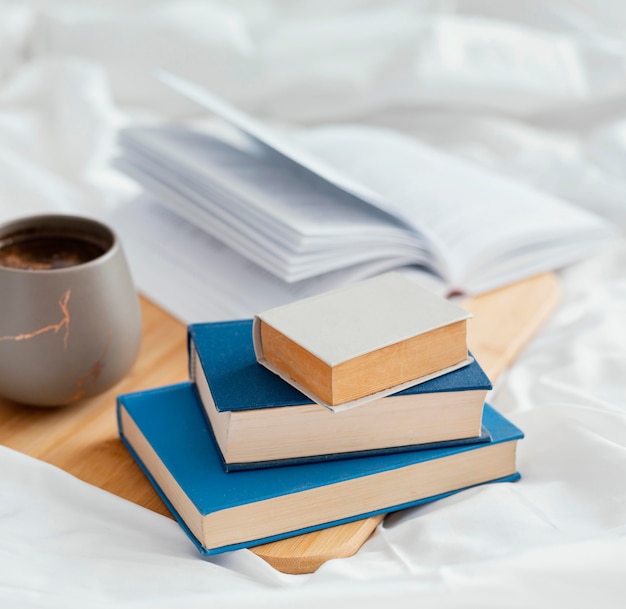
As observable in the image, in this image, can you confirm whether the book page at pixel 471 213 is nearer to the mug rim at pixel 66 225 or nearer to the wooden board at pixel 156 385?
the wooden board at pixel 156 385

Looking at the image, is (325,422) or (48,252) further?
(48,252)

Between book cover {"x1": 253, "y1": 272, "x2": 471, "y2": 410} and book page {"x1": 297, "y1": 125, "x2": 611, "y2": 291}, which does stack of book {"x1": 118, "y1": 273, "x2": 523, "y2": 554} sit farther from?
book page {"x1": 297, "y1": 125, "x2": 611, "y2": 291}

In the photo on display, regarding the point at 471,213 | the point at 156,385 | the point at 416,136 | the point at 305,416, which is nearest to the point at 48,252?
the point at 156,385

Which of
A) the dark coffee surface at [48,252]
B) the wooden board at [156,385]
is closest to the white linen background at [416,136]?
the wooden board at [156,385]

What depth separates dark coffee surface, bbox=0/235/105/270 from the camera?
641 millimetres

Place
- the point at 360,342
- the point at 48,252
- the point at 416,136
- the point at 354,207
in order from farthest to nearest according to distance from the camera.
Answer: the point at 416,136, the point at 354,207, the point at 48,252, the point at 360,342

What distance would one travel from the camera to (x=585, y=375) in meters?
0.74

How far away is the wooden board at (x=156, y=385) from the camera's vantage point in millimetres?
548

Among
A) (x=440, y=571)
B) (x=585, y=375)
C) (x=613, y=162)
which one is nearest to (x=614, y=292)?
(x=585, y=375)

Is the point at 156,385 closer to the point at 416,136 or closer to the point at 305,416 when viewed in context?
the point at 305,416

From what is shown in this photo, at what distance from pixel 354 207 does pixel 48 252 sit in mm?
306

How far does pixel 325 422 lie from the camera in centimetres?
54

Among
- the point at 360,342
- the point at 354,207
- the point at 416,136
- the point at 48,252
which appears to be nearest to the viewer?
the point at 360,342

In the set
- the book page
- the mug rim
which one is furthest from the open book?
the mug rim
